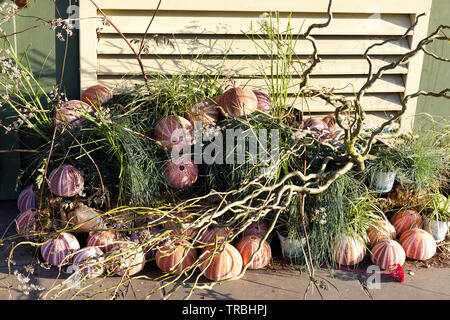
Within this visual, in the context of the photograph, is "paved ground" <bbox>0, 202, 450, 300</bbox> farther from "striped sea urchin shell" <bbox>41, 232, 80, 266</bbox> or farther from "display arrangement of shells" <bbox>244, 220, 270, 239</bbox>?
"display arrangement of shells" <bbox>244, 220, 270, 239</bbox>

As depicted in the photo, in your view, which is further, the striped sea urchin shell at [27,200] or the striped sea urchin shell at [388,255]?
the striped sea urchin shell at [27,200]

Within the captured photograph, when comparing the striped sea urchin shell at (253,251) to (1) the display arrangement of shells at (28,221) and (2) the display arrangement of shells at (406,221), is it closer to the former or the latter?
(2) the display arrangement of shells at (406,221)

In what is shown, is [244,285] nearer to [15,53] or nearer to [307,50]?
[307,50]

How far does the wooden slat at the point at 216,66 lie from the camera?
11.9 feet

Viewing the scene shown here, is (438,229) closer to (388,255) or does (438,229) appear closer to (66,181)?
(388,255)

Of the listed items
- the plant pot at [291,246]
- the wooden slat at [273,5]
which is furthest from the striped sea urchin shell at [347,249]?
the wooden slat at [273,5]

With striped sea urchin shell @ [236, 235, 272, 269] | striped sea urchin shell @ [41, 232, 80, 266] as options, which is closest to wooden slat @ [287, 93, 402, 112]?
striped sea urchin shell @ [236, 235, 272, 269]

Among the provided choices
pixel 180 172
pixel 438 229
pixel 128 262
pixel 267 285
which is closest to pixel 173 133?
pixel 180 172

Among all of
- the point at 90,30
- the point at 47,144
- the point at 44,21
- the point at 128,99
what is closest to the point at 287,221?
the point at 128,99

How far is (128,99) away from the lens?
11.5 ft

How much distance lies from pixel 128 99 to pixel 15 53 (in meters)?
0.81

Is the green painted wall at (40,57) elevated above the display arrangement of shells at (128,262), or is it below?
above

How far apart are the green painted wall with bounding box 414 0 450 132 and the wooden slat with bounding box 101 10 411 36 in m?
Result: 0.25

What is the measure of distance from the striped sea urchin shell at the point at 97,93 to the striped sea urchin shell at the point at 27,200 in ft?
2.25
